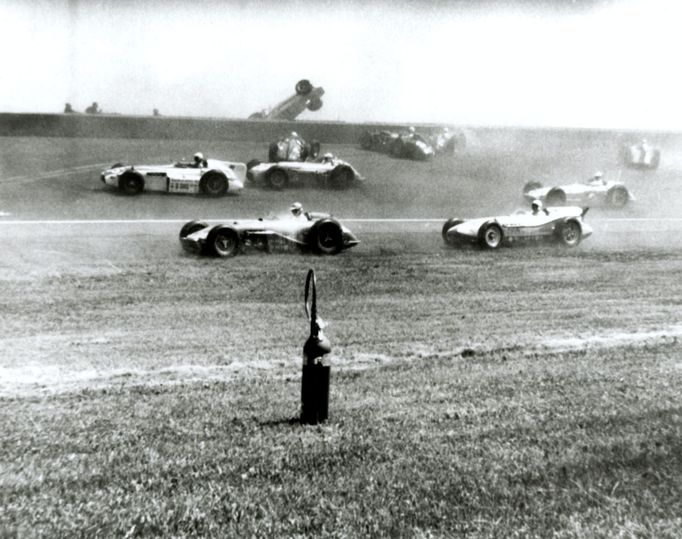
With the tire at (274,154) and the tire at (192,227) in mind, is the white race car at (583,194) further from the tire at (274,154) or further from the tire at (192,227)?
the tire at (192,227)

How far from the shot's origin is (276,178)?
26281 mm

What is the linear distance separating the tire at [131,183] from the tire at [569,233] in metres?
11.0

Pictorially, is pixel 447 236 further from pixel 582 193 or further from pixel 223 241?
pixel 582 193

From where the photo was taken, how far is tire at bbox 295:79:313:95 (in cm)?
3556

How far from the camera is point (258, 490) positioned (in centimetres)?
430

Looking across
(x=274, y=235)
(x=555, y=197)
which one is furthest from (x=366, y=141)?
(x=274, y=235)

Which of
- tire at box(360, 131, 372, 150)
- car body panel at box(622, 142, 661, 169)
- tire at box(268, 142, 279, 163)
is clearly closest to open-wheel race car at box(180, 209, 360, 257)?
tire at box(268, 142, 279, 163)

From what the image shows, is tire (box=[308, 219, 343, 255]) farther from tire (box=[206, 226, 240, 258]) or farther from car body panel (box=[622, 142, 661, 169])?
car body panel (box=[622, 142, 661, 169])

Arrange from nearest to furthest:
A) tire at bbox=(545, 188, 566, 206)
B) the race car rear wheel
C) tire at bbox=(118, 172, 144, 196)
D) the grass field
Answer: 1. the grass field
2. tire at bbox=(118, 172, 144, 196)
3. tire at bbox=(545, 188, 566, 206)
4. the race car rear wheel

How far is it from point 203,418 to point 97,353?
12.1 ft

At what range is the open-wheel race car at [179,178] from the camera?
23297mm

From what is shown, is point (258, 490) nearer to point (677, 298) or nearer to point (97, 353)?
point (97, 353)

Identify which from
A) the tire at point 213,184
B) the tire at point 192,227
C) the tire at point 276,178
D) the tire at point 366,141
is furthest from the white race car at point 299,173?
the tire at point 192,227

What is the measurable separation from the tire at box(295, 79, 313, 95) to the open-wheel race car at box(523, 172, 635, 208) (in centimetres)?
1188
